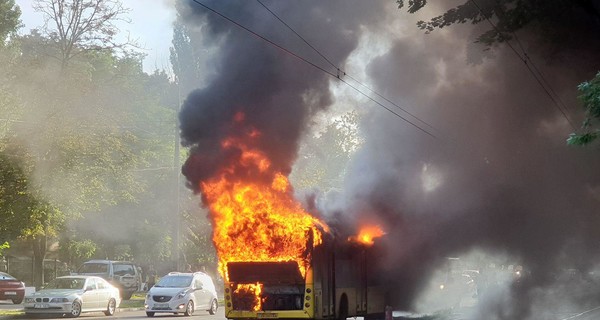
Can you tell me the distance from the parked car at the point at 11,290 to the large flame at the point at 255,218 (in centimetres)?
2000

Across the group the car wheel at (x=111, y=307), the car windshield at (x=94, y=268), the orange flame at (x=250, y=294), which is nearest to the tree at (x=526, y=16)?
the orange flame at (x=250, y=294)

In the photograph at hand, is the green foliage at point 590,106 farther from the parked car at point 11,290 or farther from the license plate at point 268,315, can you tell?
the parked car at point 11,290

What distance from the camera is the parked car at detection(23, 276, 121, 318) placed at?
1105 inches

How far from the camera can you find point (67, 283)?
29500 millimetres

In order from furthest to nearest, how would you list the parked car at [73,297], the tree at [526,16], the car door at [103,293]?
the car door at [103,293], the parked car at [73,297], the tree at [526,16]

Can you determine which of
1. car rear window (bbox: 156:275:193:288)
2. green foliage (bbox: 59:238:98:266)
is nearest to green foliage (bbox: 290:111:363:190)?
car rear window (bbox: 156:275:193:288)

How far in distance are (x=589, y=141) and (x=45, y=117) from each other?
21.9m

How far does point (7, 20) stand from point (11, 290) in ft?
44.6

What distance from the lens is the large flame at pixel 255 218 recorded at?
18.0 m

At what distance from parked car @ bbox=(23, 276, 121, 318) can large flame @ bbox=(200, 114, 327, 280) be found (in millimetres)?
11569

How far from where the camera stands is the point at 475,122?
29125 mm

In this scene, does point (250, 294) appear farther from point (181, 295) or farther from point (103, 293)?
point (103, 293)

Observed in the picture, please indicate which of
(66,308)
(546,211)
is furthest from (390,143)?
(66,308)

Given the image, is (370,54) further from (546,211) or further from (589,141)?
(589,141)
